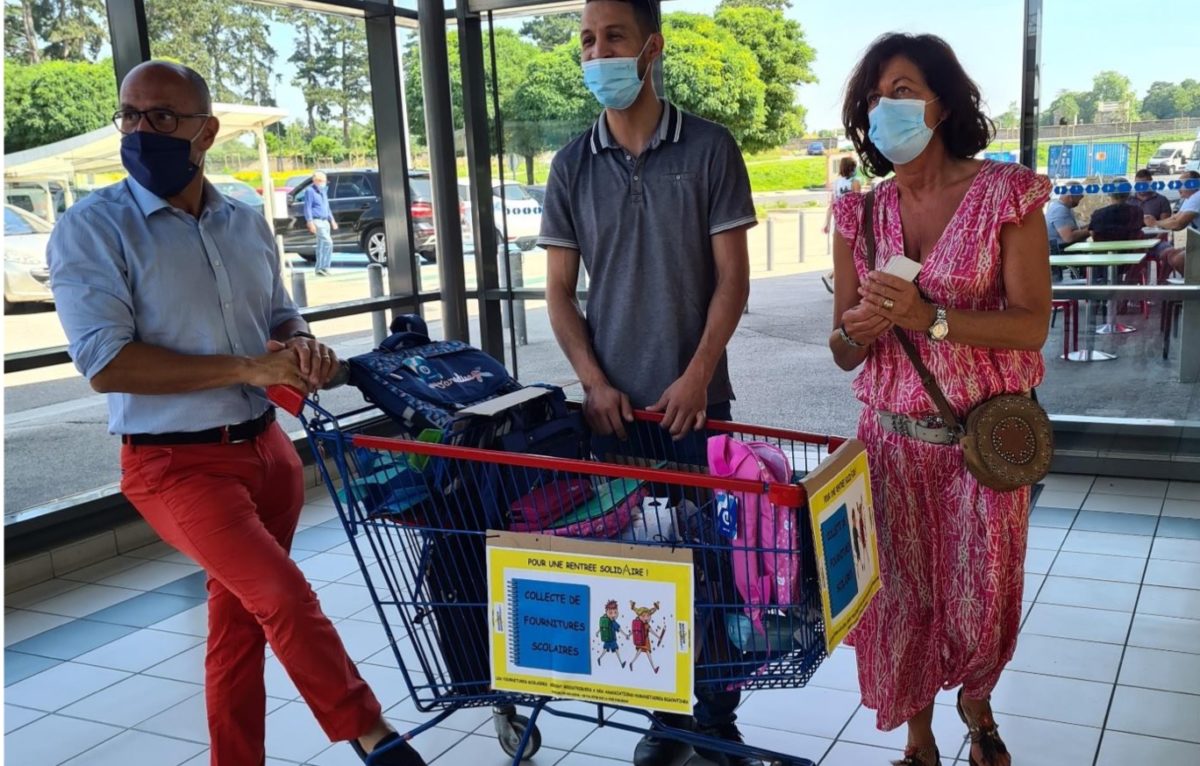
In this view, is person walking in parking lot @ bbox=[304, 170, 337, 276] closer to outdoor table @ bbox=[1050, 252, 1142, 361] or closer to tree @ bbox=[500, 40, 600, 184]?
tree @ bbox=[500, 40, 600, 184]

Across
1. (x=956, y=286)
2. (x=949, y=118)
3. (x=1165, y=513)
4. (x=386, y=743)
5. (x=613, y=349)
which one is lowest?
(x=1165, y=513)

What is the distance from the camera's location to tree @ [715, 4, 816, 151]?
777cm

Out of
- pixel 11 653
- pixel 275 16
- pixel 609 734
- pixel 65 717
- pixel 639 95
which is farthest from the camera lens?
pixel 275 16

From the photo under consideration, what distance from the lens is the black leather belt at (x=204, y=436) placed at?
2.37 m

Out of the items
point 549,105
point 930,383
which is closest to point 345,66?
point 549,105

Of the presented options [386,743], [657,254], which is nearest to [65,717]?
[386,743]

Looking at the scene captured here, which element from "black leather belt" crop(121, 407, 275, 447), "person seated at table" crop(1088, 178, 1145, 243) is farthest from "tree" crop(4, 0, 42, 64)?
"person seated at table" crop(1088, 178, 1145, 243)

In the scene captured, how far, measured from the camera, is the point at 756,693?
3154mm

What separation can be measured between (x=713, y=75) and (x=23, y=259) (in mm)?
4900

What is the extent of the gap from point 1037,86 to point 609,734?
4.00 meters

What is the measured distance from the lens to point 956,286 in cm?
220

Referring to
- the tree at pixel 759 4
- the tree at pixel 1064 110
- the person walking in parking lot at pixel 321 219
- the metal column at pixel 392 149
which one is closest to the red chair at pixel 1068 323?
the tree at pixel 1064 110

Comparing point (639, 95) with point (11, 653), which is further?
point (11, 653)

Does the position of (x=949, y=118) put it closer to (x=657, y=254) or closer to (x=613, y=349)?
(x=657, y=254)
